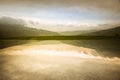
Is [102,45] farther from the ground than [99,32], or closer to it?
closer to it

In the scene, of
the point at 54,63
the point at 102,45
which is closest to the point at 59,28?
the point at 54,63

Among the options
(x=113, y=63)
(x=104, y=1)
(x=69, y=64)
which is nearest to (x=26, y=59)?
(x=69, y=64)

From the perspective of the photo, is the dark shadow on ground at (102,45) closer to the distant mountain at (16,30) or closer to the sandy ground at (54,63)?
the sandy ground at (54,63)

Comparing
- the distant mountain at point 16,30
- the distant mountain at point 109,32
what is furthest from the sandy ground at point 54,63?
the distant mountain at point 109,32

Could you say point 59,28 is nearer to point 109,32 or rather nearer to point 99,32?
point 99,32

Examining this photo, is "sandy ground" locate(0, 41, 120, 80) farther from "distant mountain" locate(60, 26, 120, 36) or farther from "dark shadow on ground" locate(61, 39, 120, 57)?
"distant mountain" locate(60, 26, 120, 36)

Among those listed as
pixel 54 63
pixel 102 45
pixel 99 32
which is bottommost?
pixel 54 63
